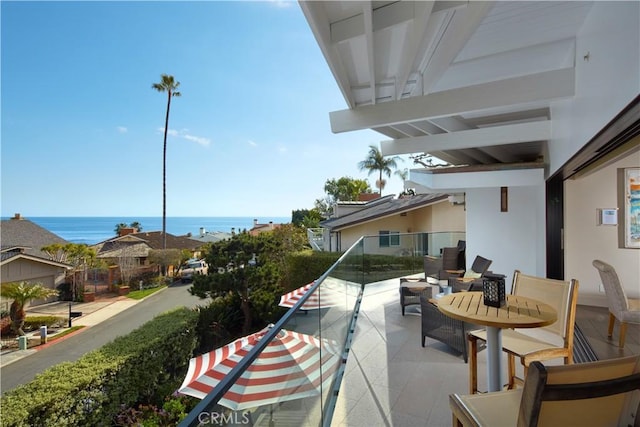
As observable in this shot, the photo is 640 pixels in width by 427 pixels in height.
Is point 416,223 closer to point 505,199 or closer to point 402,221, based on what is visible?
point 402,221

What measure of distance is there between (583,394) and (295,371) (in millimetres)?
1502

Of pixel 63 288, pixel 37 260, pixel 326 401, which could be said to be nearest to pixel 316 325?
pixel 326 401

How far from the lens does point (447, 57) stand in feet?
9.14

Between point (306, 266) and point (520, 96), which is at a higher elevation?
point (520, 96)

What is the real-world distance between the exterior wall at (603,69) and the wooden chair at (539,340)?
1.28 m

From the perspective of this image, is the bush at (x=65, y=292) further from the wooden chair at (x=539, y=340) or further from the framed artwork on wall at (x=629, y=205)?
the framed artwork on wall at (x=629, y=205)

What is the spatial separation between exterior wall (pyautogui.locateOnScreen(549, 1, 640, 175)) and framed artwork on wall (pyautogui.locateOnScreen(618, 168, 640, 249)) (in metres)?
2.37

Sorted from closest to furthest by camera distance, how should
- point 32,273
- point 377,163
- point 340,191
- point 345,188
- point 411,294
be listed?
point 411,294 < point 32,273 < point 377,163 < point 345,188 < point 340,191

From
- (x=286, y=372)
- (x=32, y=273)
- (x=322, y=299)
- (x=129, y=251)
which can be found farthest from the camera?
(x=129, y=251)

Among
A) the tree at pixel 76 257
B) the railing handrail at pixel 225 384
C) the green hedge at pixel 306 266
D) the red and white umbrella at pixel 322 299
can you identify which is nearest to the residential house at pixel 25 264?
the tree at pixel 76 257

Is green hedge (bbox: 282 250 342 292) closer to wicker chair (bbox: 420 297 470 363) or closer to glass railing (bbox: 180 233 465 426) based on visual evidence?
glass railing (bbox: 180 233 465 426)

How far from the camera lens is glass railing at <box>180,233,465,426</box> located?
1.18 meters

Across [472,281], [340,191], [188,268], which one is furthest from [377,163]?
[472,281]

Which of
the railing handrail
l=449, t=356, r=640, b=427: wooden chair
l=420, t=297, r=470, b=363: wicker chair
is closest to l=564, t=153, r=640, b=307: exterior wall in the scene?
l=420, t=297, r=470, b=363: wicker chair
